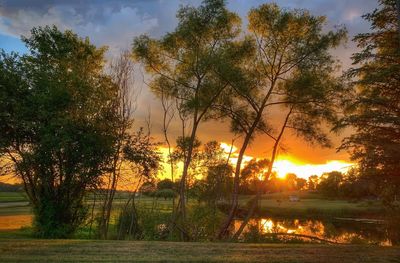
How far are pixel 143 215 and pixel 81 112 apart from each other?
6.60 meters

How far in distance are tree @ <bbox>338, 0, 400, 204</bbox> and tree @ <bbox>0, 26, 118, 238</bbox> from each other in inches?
434

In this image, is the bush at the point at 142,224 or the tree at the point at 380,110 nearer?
the tree at the point at 380,110

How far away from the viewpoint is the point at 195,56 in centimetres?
2586

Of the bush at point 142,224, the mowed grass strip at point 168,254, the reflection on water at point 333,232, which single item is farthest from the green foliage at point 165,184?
the mowed grass strip at point 168,254

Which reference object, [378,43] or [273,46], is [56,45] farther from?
[378,43]

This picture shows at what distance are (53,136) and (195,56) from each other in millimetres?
10776

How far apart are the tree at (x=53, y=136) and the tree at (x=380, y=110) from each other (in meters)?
11.0

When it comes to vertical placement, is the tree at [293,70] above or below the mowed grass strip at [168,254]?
above

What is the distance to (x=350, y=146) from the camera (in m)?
17.6

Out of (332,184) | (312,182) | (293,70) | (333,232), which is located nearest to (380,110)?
(293,70)

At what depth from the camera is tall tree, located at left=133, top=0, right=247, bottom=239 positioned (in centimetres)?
2556

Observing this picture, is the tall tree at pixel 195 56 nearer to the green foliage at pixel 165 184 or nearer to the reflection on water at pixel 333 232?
the green foliage at pixel 165 184

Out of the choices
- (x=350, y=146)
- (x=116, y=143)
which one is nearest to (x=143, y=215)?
(x=116, y=143)

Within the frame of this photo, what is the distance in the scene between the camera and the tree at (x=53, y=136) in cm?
1864
